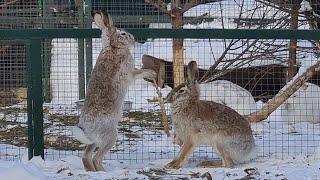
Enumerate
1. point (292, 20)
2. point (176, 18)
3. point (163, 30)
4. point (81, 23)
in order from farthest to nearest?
1. point (81, 23)
2. point (292, 20)
3. point (176, 18)
4. point (163, 30)

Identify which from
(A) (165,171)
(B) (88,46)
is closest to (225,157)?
(A) (165,171)

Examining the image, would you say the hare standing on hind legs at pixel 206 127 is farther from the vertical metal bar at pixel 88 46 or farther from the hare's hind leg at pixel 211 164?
the vertical metal bar at pixel 88 46

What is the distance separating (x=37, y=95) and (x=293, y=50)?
397 centimetres

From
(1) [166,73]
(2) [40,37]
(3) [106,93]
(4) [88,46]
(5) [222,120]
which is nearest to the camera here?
(3) [106,93]

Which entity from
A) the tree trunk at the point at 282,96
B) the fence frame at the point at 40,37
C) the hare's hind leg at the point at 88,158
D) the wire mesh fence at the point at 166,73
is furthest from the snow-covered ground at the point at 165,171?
the tree trunk at the point at 282,96

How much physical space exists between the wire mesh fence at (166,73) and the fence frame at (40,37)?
412 millimetres

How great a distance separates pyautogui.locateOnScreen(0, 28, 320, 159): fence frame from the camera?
6.84 meters

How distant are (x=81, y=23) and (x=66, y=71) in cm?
132

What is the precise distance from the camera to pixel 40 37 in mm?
6836

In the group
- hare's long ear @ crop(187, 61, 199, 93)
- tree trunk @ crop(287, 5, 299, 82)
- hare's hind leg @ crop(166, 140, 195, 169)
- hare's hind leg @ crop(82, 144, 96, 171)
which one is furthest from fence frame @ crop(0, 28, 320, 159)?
tree trunk @ crop(287, 5, 299, 82)

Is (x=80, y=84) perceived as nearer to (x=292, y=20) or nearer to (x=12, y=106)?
(x=12, y=106)

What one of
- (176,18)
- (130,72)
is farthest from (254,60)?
(130,72)

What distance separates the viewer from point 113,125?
6.46m

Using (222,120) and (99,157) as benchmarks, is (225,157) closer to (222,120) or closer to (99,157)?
(222,120)
